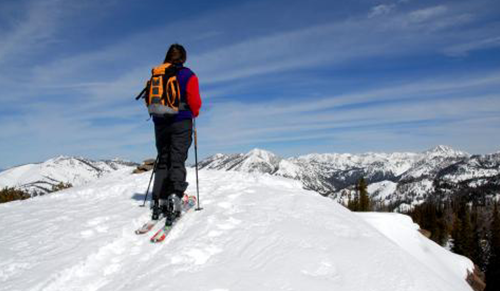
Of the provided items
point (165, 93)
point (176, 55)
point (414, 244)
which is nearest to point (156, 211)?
point (165, 93)

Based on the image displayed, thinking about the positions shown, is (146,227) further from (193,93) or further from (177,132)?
(193,93)

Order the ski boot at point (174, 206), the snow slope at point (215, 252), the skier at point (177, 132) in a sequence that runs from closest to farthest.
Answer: the snow slope at point (215, 252), the ski boot at point (174, 206), the skier at point (177, 132)

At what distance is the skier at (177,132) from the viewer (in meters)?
7.21

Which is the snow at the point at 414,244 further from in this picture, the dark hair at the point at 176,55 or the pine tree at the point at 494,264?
the pine tree at the point at 494,264

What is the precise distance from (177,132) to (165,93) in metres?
0.94

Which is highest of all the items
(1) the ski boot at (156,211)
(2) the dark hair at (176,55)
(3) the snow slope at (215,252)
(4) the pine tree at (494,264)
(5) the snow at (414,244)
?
(2) the dark hair at (176,55)

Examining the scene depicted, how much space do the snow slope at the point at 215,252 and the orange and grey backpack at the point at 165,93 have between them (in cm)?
265

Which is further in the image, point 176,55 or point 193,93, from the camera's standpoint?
point 176,55

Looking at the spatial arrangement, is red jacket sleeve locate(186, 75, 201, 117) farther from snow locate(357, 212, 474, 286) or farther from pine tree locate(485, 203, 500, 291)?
pine tree locate(485, 203, 500, 291)

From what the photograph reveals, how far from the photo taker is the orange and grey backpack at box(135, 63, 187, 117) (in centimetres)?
716

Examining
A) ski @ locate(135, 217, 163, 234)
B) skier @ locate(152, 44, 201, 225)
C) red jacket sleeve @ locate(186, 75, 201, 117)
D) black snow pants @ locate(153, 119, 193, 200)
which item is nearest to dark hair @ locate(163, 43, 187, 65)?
skier @ locate(152, 44, 201, 225)

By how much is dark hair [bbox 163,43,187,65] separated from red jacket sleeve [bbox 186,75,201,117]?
26.5 inches

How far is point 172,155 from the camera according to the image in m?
7.34

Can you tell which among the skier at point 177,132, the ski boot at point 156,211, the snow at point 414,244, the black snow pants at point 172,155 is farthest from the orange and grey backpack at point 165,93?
the snow at point 414,244
